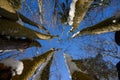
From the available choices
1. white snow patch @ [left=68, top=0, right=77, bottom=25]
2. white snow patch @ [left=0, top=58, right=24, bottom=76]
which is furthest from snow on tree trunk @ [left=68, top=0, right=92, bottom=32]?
white snow patch @ [left=0, top=58, right=24, bottom=76]

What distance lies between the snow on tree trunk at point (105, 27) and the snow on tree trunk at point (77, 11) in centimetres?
72

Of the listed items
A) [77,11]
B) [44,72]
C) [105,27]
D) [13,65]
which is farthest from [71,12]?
[13,65]

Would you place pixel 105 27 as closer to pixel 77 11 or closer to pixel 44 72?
pixel 77 11

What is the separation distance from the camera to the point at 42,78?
51.2ft

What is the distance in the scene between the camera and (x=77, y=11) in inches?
563

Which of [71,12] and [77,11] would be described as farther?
[71,12]

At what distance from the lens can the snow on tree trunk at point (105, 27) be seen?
1186 cm

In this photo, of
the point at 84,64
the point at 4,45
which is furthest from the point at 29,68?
the point at 84,64

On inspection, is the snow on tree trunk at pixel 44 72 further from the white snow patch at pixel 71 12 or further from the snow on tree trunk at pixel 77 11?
the white snow patch at pixel 71 12

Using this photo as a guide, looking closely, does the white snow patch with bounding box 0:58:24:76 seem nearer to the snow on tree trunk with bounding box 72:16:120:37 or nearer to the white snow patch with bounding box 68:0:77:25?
the snow on tree trunk with bounding box 72:16:120:37

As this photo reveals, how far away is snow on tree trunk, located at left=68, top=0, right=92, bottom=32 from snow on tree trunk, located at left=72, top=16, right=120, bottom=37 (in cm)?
72

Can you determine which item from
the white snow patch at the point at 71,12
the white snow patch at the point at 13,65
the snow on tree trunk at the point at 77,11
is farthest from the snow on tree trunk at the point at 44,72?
the white snow patch at the point at 13,65

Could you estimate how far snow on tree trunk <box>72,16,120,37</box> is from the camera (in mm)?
11855

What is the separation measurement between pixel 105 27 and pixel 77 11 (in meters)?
1.91
